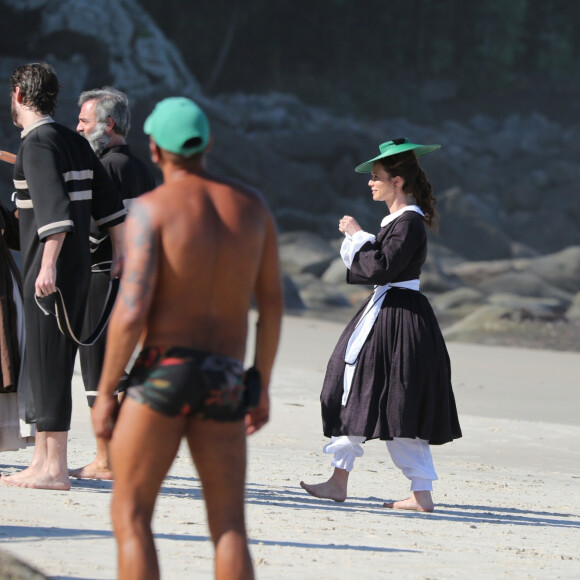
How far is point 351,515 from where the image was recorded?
5.11 meters

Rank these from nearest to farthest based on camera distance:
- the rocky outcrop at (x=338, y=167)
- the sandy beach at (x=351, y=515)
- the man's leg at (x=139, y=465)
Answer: the man's leg at (x=139, y=465) → the sandy beach at (x=351, y=515) → the rocky outcrop at (x=338, y=167)

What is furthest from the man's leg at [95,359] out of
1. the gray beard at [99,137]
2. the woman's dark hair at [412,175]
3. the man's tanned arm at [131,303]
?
the man's tanned arm at [131,303]

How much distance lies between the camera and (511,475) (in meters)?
7.09

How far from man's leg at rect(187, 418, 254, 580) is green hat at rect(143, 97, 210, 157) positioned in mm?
701

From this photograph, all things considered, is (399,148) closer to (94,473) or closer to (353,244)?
(353,244)

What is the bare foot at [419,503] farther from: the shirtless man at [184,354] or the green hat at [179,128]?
the green hat at [179,128]

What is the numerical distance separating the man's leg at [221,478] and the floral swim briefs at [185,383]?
0.13 feet

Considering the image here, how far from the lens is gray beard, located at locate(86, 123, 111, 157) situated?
5.74 metres

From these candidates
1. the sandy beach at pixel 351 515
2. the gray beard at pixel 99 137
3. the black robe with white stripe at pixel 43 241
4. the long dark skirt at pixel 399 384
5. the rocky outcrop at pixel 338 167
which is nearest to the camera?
the sandy beach at pixel 351 515

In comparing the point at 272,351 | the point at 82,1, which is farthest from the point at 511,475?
the point at 82,1

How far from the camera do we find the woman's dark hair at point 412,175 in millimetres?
5582

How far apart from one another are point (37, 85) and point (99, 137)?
0.78 metres

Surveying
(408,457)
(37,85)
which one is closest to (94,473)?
(408,457)

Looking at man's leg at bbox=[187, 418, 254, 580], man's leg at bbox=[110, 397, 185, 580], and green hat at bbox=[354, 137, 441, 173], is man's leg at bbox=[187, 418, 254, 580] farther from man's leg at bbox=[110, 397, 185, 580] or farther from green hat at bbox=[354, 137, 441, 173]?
green hat at bbox=[354, 137, 441, 173]
